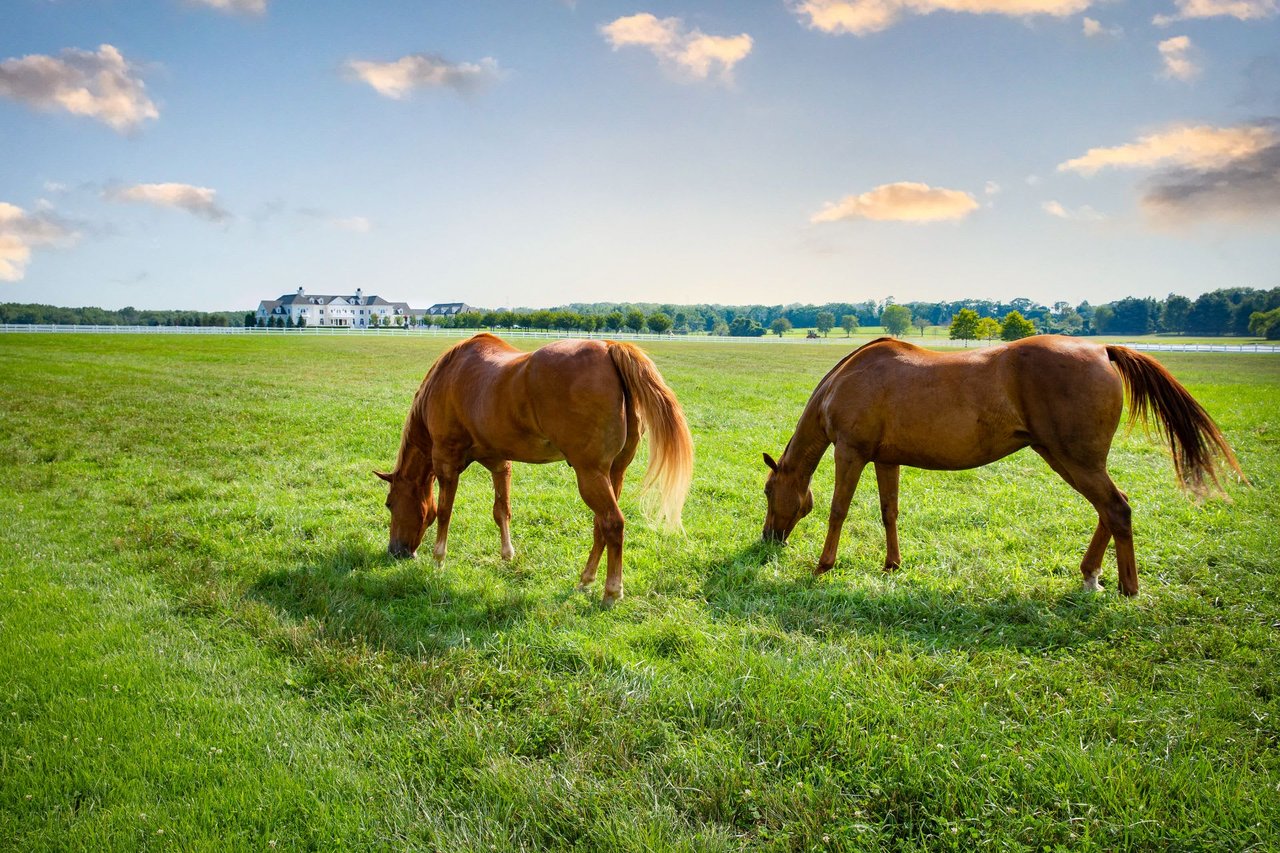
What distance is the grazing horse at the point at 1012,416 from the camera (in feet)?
16.9

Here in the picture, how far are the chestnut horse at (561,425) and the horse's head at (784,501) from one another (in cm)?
139

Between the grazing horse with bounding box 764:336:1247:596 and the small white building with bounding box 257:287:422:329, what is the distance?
141 meters

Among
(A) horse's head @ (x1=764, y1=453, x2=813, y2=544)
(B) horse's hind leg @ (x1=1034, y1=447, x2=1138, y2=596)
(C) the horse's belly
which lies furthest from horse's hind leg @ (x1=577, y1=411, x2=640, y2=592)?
(B) horse's hind leg @ (x1=1034, y1=447, x2=1138, y2=596)

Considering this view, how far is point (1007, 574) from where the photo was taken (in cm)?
568

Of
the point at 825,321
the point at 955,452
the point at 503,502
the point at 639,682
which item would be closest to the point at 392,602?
the point at 503,502

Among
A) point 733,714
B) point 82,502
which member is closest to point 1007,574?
point 733,714

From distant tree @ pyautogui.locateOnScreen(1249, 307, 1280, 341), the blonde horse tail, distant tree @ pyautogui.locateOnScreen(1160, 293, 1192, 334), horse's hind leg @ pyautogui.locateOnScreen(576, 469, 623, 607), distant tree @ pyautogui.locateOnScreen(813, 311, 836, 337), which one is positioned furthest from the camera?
distant tree @ pyautogui.locateOnScreen(813, 311, 836, 337)

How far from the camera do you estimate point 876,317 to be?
124812 millimetres

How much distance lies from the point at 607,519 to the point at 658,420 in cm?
94

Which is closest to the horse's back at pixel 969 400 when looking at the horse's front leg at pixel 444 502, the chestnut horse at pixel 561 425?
the chestnut horse at pixel 561 425

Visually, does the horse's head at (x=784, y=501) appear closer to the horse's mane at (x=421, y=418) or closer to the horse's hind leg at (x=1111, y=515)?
the horse's hind leg at (x=1111, y=515)

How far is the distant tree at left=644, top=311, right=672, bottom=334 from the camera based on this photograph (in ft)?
318

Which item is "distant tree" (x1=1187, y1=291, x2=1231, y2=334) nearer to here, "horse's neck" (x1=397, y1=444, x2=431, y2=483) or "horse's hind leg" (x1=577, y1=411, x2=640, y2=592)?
"horse's hind leg" (x1=577, y1=411, x2=640, y2=592)

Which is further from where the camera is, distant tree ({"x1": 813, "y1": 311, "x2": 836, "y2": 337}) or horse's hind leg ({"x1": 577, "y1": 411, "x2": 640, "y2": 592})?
distant tree ({"x1": 813, "y1": 311, "x2": 836, "y2": 337})
